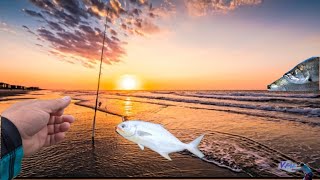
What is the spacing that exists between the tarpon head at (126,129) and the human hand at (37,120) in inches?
10.8

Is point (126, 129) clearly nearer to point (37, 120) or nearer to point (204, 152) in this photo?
point (37, 120)

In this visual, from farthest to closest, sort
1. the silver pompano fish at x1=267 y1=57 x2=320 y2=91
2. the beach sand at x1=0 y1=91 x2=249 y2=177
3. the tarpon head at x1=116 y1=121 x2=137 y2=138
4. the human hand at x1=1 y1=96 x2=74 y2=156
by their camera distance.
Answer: the silver pompano fish at x1=267 y1=57 x2=320 y2=91, the beach sand at x1=0 y1=91 x2=249 y2=177, the human hand at x1=1 y1=96 x2=74 y2=156, the tarpon head at x1=116 y1=121 x2=137 y2=138

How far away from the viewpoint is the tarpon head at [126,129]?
46 cm

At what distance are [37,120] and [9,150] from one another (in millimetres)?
154

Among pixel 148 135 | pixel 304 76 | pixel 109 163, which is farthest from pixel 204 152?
pixel 148 135

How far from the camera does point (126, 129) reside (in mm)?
467

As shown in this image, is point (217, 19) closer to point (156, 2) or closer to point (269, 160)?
point (156, 2)

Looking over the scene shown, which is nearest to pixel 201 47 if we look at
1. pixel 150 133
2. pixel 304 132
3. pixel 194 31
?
pixel 194 31

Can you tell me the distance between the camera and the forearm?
512mm

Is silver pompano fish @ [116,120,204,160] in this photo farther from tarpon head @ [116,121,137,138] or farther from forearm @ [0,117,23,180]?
forearm @ [0,117,23,180]

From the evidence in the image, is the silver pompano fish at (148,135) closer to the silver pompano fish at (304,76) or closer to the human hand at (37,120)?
the human hand at (37,120)

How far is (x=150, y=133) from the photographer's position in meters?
0.49

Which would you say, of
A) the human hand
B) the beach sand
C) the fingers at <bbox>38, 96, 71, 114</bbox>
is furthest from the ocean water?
the fingers at <bbox>38, 96, 71, 114</bbox>

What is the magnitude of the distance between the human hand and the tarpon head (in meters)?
0.27
